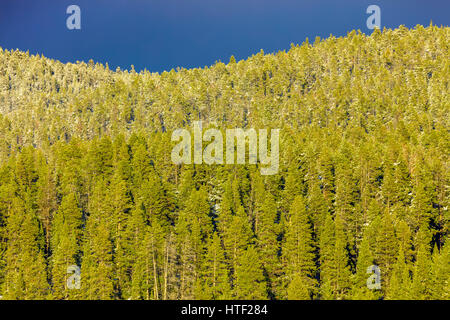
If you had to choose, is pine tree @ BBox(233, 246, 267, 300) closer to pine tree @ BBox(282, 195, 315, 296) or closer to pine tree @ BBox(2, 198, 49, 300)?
pine tree @ BBox(282, 195, 315, 296)

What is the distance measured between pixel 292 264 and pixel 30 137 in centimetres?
11741

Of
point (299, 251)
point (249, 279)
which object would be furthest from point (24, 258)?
point (299, 251)

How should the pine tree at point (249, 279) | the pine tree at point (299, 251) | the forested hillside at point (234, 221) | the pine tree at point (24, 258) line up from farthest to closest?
the pine tree at point (299, 251)
the forested hillside at point (234, 221)
the pine tree at point (24, 258)
the pine tree at point (249, 279)

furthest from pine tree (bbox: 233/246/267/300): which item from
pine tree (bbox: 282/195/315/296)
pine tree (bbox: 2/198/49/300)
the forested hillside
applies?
pine tree (bbox: 2/198/49/300)

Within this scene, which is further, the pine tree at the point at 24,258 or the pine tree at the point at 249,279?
the pine tree at the point at 24,258

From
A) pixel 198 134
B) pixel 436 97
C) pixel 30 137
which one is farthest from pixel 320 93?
pixel 30 137

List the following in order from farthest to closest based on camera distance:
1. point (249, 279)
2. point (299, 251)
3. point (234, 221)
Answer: point (234, 221) < point (299, 251) < point (249, 279)

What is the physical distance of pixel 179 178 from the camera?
3374 inches

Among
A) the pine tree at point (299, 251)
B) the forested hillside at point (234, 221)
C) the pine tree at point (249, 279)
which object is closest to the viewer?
the pine tree at point (249, 279)

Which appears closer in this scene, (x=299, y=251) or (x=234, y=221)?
(x=299, y=251)

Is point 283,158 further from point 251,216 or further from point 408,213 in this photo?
point 408,213

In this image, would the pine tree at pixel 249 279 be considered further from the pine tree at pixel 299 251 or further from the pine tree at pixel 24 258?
the pine tree at pixel 24 258

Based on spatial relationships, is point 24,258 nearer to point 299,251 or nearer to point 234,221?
point 234,221

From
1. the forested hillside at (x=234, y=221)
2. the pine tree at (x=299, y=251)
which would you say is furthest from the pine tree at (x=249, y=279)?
the pine tree at (x=299, y=251)
